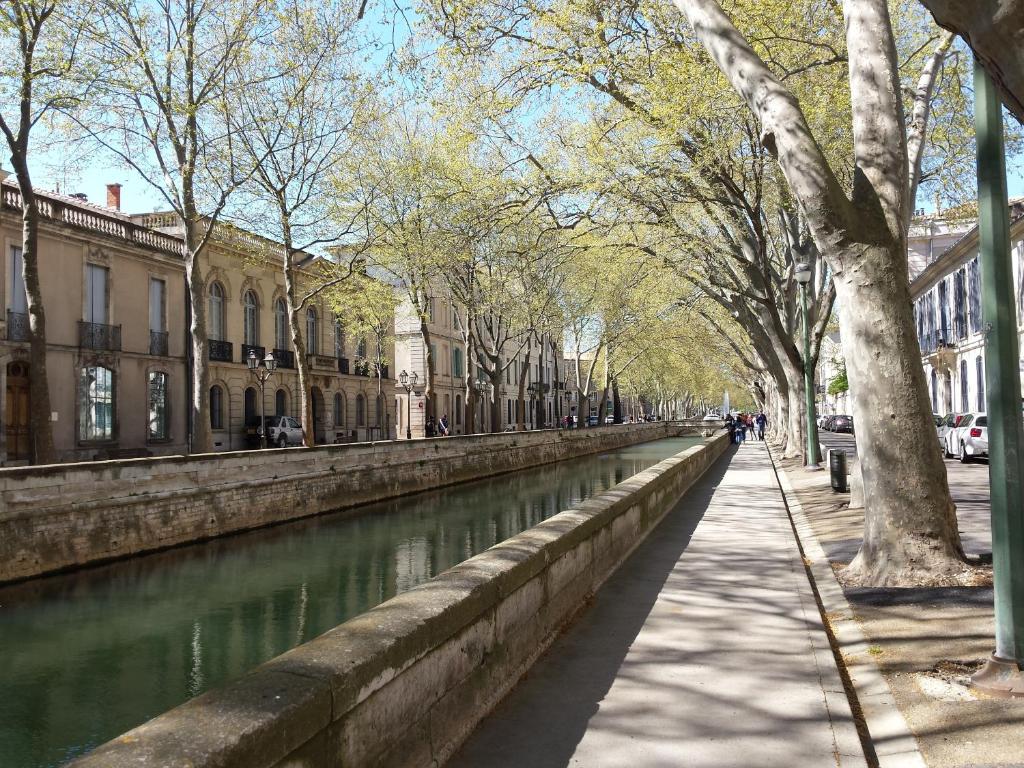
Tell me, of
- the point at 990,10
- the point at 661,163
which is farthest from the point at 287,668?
the point at 661,163

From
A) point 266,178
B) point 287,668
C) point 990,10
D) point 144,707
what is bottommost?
point 144,707

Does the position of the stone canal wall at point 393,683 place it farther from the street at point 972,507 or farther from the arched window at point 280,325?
the arched window at point 280,325

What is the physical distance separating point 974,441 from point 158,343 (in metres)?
26.6

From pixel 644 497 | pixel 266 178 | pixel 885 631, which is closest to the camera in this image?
pixel 885 631

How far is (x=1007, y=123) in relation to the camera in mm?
14508

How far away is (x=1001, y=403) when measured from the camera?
14.6 ft

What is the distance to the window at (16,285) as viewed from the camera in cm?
2369

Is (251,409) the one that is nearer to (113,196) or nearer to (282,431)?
(282,431)

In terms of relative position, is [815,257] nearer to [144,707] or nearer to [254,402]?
[144,707]

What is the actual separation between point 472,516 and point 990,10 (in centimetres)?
1648

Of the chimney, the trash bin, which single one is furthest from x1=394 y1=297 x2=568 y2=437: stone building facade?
the trash bin

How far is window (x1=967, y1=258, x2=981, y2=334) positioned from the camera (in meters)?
34.2

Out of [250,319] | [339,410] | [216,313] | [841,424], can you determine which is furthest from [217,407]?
[841,424]

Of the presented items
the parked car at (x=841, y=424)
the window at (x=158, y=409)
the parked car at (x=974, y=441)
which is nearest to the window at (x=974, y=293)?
the parked car at (x=974, y=441)
